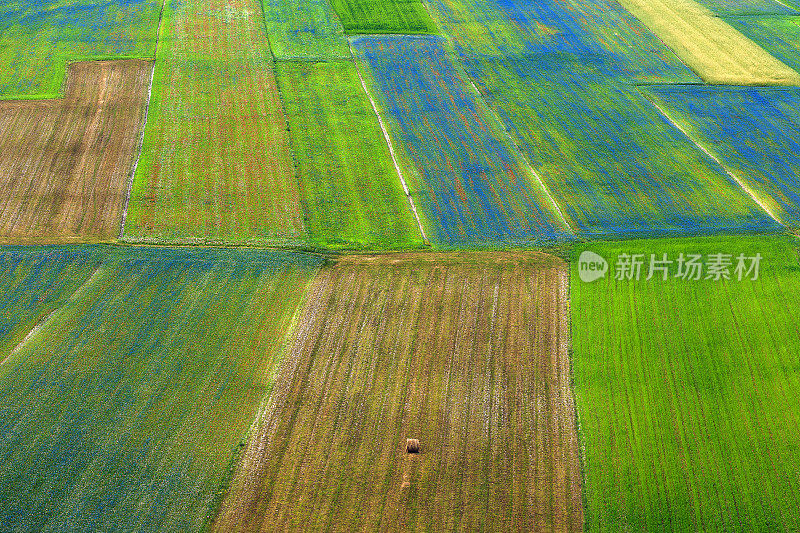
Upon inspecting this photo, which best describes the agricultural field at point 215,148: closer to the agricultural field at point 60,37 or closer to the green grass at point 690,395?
the agricultural field at point 60,37

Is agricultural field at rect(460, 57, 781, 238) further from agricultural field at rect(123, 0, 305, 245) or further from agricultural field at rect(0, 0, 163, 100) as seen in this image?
agricultural field at rect(0, 0, 163, 100)

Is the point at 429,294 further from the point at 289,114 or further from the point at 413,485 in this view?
the point at 289,114

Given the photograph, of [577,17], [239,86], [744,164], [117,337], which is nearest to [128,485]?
[117,337]

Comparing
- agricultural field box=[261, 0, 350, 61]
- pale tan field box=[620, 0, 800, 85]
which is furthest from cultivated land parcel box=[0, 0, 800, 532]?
agricultural field box=[261, 0, 350, 61]

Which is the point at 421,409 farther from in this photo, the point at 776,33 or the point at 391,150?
the point at 776,33

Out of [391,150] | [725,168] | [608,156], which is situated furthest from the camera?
[391,150]

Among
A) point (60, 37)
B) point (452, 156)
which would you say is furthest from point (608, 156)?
point (60, 37)

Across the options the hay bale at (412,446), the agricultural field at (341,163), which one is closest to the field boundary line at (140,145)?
the agricultural field at (341,163)
